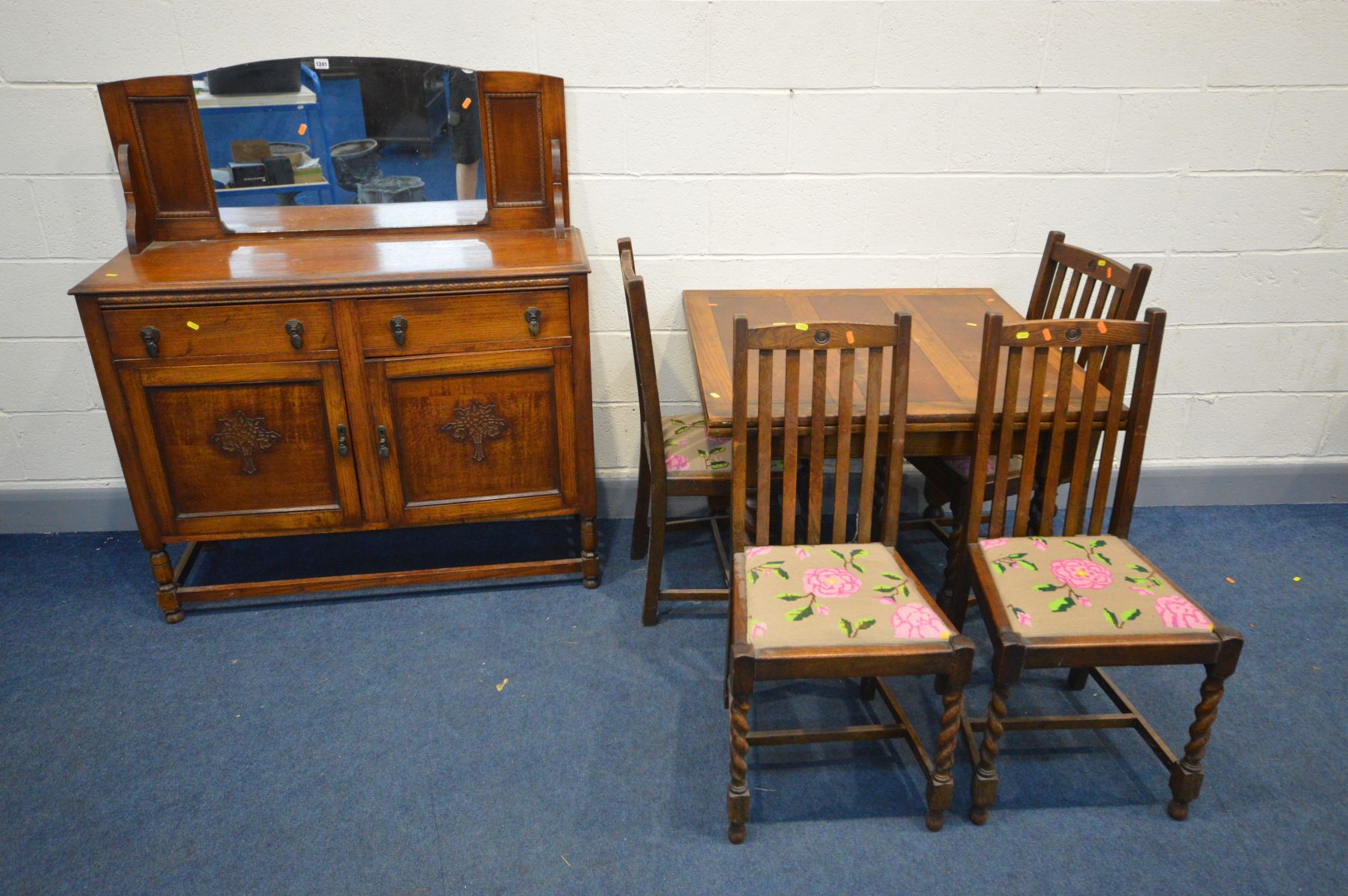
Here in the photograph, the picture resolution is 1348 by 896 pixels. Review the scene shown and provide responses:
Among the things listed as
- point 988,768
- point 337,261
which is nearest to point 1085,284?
point 988,768

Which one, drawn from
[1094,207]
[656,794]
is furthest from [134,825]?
[1094,207]

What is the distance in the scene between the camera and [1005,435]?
6.72 ft

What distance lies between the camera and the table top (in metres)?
2.08

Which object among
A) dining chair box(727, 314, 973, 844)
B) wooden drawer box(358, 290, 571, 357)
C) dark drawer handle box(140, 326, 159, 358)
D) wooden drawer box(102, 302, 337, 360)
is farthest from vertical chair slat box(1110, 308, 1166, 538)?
Result: dark drawer handle box(140, 326, 159, 358)

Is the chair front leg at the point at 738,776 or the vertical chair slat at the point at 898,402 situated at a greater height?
the vertical chair slat at the point at 898,402

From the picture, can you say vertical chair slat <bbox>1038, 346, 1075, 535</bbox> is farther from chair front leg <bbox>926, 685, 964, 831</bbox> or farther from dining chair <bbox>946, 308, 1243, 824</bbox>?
chair front leg <bbox>926, 685, 964, 831</bbox>

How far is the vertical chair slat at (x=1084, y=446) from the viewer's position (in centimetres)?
202

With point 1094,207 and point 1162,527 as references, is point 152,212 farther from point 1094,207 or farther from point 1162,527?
point 1162,527

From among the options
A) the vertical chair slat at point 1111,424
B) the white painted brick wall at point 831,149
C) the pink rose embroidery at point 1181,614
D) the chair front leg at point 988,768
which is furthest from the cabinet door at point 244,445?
the pink rose embroidery at point 1181,614

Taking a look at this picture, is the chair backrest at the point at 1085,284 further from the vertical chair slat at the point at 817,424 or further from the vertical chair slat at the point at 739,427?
the vertical chair slat at the point at 739,427

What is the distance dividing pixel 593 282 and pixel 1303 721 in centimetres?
212

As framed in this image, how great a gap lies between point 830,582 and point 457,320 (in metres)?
1.10

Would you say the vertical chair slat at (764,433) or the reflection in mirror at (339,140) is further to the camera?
the reflection in mirror at (339,140)

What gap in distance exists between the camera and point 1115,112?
271 centimetres
